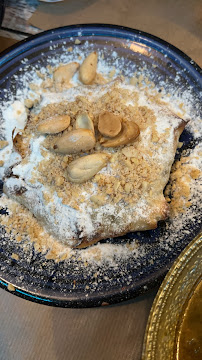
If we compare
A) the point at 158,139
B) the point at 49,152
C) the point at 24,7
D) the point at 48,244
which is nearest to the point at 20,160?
the point at 49,152

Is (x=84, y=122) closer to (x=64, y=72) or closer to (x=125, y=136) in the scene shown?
(x=125, y=136)

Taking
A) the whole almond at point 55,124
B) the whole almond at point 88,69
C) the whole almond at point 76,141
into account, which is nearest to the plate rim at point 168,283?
the whole almond at point 76,141

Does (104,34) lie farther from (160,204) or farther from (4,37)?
(160,204)

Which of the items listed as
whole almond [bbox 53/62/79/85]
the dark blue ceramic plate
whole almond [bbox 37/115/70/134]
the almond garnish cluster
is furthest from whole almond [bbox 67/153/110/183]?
whole almond [bbox 53/62/79/85]

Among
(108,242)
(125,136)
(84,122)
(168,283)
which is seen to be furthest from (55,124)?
(168,283)

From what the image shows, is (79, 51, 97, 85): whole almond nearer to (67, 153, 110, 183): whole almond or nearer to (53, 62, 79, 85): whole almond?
(53, 62, 79, 85): whole almond

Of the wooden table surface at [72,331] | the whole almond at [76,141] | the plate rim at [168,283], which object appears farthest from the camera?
the wooden table surface at [72,331]

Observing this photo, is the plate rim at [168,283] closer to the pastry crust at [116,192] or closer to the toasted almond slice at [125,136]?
the pastry crust at [116,192]
